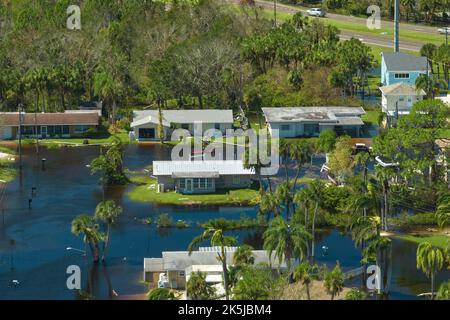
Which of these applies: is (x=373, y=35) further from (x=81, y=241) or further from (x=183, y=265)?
(x=183, y=265)

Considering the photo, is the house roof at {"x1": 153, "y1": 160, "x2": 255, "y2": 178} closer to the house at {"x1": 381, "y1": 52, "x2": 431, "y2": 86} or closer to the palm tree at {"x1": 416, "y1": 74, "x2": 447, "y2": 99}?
the palm tree at {"x1": 416, "y1": 74, "x2": 447, "y2": 99}

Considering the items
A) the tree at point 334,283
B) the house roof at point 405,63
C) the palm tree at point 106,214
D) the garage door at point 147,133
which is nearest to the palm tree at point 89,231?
the palm tree at point 106,214

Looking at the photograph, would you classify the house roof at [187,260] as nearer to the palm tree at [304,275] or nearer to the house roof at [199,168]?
the palm tree at [304,275]

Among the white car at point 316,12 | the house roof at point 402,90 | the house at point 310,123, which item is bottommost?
the house at point 310,123

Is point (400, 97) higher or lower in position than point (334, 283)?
A: higher

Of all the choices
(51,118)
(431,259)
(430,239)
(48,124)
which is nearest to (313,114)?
(51,118)

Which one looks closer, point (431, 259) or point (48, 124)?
point (431, 259)
